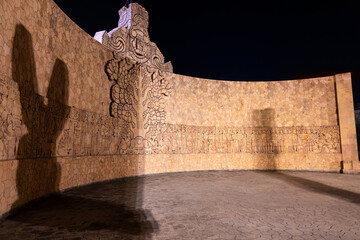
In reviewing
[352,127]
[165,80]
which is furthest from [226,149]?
[352,127]

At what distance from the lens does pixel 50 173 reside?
5.55 m

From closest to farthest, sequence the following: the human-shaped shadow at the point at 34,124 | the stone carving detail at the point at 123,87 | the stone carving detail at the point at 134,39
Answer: the human-shaped shadow at the point at 34,124, the stone carving detail at the point at 123,87, the stone carving detail at the point at 134,39

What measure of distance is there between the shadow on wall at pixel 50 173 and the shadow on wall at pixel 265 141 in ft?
28.8

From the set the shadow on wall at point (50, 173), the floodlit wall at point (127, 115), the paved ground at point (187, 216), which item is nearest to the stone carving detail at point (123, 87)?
the floodlit wall at point (127, 115)

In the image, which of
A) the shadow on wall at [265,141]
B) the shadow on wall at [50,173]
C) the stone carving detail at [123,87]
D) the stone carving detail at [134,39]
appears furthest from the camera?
the shadow on wall at [265,141]

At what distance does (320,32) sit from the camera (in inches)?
1639

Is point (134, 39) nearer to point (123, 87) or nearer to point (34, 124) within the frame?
point (123, 87)

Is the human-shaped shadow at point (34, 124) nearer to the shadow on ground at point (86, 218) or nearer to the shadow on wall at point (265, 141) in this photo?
the shadow on ground at point (86, 218)

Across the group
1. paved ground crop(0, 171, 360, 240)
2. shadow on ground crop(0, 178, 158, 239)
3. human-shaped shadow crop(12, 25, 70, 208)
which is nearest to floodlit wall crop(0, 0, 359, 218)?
human-shaped shadow crop(12, 25, 70, 208)

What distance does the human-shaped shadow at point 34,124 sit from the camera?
175 inches

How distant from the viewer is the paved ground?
10.4 ft

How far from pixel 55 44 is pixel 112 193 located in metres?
4.09

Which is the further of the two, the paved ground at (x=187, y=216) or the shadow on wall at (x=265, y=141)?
the shadow on wall at (x=265, y=141)

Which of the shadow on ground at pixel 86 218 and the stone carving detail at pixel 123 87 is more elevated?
the stone carving detail at pixel 123 87
